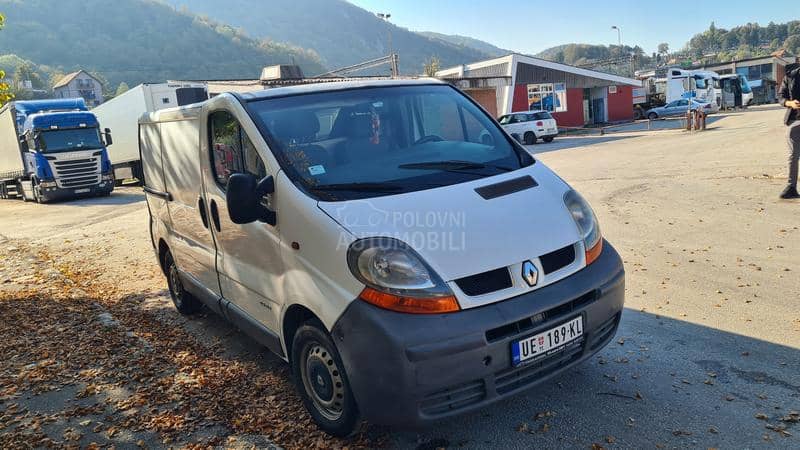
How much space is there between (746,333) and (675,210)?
4755 mm

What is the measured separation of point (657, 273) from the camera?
A: 18.9 ft

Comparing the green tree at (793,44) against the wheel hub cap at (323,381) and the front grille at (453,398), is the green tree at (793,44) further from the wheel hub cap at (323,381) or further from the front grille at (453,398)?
the wheel hub cap at (323,381)

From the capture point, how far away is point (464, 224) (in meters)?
3.01

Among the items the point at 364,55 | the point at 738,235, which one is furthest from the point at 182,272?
the point at 364,55

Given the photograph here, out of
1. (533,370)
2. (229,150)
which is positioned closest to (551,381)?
(533,370)

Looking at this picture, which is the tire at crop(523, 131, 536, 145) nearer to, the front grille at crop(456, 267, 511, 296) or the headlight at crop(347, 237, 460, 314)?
the front grille at crop(456, 267, 511, 296)

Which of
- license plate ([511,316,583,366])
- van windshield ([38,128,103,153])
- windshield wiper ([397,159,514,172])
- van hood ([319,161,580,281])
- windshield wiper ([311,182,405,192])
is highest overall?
van windshield ([38,128,103,153])

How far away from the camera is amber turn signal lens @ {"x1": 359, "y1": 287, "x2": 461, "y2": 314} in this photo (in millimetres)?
2738

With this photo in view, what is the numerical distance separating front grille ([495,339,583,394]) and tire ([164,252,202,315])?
13.2ft

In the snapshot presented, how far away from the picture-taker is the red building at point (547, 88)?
36188 mm

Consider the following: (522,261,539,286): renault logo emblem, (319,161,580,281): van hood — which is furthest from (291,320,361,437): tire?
(522,261,539,286): renault logo emblem

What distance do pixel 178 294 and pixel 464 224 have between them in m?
4.09

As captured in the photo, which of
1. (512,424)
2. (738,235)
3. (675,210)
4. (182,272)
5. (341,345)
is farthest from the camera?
(675,210)

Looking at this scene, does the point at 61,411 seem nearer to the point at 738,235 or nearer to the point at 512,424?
the point at 512,424
